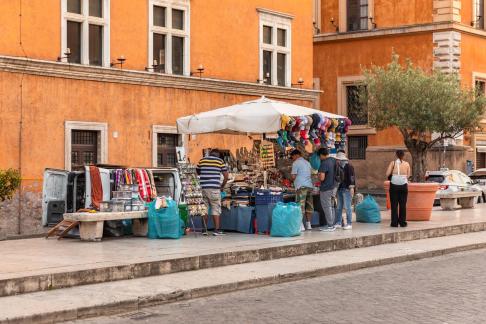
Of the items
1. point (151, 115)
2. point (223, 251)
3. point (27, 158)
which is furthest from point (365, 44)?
point (223, 251)

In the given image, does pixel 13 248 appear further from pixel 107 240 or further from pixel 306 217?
pixel 306 217

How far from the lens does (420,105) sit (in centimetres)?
3722

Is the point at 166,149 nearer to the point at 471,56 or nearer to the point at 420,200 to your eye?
the point at 420,200

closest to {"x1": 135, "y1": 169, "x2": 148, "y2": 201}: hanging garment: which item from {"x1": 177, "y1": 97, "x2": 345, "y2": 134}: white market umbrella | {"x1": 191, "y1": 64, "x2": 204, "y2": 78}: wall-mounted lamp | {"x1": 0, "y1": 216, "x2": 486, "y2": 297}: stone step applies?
{"x1": 0, "y1": 216, "x2": 486, "y2": 297}: stone step

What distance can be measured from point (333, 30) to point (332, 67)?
1.96 metres

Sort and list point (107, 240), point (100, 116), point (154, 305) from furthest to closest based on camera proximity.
Answer: point (100, 116)
point (107, 240)
point (154, 305)

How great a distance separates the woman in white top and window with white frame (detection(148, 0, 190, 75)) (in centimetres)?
1000

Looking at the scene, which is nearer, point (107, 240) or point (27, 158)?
point (107, 240)

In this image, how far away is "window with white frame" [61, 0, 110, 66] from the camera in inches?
983

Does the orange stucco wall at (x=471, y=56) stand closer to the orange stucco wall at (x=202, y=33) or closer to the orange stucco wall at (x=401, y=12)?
the orange stucco wall at (x=401, y=12)

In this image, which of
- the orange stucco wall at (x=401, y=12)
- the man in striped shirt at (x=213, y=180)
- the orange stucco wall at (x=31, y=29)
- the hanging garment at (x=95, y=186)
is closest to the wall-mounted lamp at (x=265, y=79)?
the orange stucco wall at (x=31, y=29)

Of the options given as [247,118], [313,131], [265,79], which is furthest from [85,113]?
[265,79]

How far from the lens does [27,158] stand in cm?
2386

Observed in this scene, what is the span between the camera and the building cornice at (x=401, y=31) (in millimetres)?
42656
